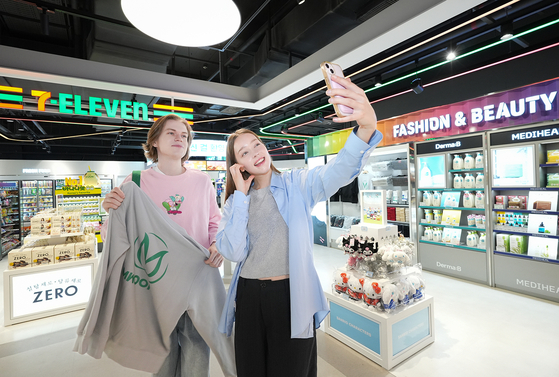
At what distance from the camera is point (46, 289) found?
3.93 m

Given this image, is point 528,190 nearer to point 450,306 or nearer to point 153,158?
point 450,306

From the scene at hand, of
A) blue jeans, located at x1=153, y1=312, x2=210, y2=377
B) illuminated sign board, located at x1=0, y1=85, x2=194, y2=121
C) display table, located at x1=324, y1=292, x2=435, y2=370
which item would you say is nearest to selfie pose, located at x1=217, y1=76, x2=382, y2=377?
blue jeans, located at x1=153, y1=312, x2=210, y2=377

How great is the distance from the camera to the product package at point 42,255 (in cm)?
386

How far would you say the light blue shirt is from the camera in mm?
1181

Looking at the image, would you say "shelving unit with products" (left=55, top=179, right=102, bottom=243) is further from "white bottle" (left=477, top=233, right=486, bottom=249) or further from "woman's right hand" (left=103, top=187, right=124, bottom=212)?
"white bottle" (left=477, top=233, right=486, bottom=249)

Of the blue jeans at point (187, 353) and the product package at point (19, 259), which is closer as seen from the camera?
the blue jeans at point (187, 353)

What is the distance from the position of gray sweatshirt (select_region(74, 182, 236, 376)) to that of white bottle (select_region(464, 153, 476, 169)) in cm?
512

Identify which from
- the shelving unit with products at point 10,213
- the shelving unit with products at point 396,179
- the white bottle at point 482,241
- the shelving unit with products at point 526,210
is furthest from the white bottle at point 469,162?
the shelving unit with products at point 10,213

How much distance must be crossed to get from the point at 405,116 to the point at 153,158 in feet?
18.3

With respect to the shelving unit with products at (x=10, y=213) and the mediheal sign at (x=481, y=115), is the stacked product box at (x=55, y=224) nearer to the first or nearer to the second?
the shelving unit with products at (x=10, y=213)

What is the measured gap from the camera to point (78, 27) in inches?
185

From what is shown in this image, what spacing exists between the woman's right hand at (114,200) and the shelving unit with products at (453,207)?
532 cm

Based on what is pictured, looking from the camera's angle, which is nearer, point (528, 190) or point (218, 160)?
point (528, 190)

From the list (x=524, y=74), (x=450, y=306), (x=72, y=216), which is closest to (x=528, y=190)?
(x=524, y=74)
